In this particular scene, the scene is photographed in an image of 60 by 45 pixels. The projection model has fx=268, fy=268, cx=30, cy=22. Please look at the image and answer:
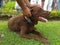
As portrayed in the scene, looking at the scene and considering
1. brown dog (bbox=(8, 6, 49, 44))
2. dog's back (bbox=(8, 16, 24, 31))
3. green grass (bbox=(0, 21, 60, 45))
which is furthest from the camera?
dog's back (bbox=(8, 16, 24, 31))

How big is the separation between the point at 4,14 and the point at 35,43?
18.2 feet

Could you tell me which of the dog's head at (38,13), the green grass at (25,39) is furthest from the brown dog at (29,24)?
the green grass at (25,39)

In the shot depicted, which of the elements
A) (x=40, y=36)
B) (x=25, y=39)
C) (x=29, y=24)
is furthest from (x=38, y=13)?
(x=25, y=39)

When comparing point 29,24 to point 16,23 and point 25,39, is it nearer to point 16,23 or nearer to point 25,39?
point 16,23

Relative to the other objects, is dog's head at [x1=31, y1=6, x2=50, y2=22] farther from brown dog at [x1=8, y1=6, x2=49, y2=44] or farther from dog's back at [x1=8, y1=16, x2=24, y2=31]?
dog's back at [x1=8, y1=16, x2=24, y2=31]

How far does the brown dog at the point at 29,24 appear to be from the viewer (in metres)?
6.64

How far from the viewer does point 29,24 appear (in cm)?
692

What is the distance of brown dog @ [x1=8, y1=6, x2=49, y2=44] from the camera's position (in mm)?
6637

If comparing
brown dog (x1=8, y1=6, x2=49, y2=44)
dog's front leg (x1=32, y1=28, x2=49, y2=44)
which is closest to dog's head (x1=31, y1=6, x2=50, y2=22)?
brown dog (x1=8, y1=6, x2=49, y2=44)

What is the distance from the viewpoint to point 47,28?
786 cm

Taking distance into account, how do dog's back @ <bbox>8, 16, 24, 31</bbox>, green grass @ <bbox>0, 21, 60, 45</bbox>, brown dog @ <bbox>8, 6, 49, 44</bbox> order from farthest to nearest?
1. dog's back @ <bbox>8, 16, 24, 31</bbox>
2. brown dog @ <bbox>8, 6, 49, 44</bbox>
3. green grass @ <bbox>0, 21, 60, 45</bbox>

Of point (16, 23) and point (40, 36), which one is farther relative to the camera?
point (16, 23)

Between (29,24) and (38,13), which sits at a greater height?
(38,13)

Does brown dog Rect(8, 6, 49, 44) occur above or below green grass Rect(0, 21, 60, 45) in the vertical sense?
above
